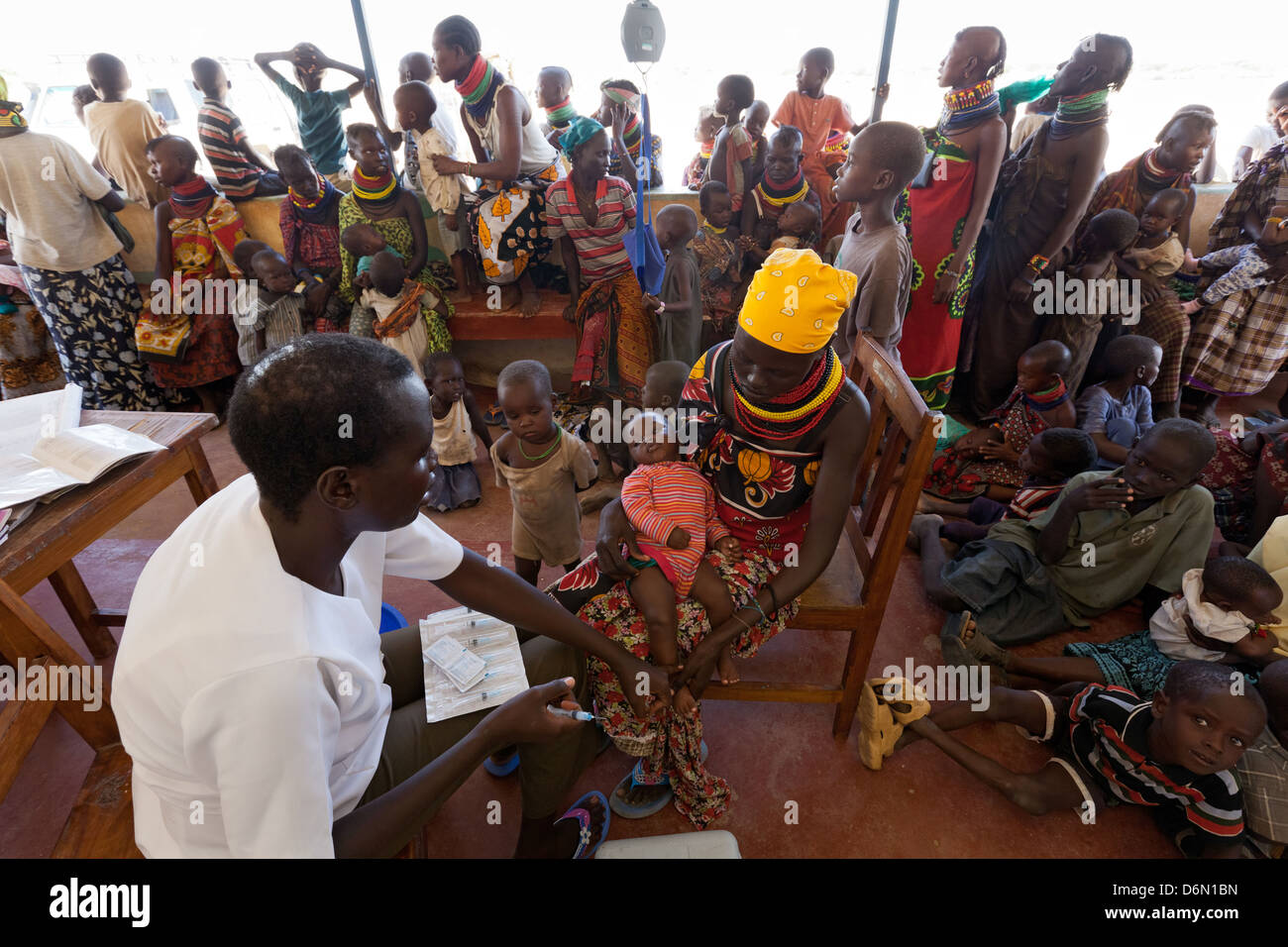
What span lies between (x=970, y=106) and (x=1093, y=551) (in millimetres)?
2171

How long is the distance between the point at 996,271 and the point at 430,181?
3471 mm

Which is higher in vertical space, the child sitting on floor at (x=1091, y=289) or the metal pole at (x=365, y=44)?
the metal pole at (x=365, y=44)

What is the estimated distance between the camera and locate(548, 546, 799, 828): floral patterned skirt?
1797 mm

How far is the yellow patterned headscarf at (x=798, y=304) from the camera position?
156 centimetres

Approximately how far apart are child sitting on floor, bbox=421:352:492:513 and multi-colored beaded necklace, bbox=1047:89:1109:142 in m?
3.39

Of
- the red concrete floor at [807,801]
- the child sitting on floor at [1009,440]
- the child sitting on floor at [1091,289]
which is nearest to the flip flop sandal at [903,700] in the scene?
the red concrete floor at [807,801]

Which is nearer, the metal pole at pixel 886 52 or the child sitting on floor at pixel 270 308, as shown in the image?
the child sitting on floor at pixel 270 308

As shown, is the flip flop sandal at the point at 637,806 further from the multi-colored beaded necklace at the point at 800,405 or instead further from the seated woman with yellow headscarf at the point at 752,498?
the multi-colored beaded necklace at the point at 800,405

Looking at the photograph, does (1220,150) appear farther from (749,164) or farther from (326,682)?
(326,682)

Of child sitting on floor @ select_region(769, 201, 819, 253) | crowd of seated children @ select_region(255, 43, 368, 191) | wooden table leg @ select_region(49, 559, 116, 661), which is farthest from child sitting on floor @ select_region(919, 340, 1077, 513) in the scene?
crowd of seated children @ select_region(255, 43, 368, 191)

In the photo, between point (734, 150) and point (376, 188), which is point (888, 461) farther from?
point (376, 188)

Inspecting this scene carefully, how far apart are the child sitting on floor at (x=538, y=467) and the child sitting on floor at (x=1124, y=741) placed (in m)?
1.30
